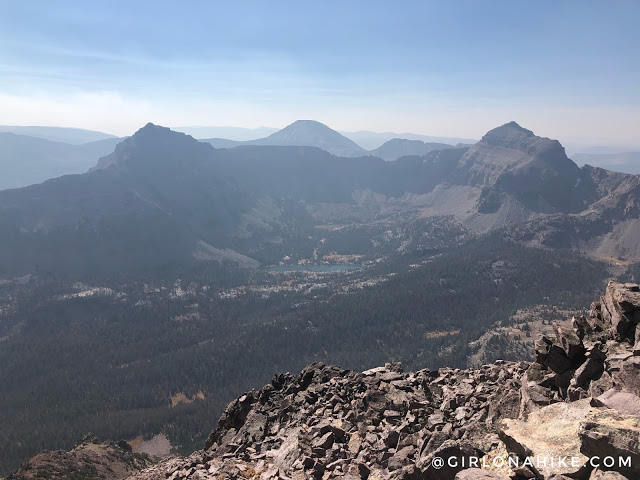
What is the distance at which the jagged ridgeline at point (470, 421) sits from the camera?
22.0 meters

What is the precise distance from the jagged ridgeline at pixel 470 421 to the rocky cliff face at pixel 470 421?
0.29ft

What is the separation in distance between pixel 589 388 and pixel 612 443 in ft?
36.1

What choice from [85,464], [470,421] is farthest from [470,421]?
[85,464]

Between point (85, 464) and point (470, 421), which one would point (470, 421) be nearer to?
point (470, 421)

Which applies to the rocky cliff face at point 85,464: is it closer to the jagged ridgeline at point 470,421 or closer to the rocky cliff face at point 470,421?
the jagged ridgeline at point 470,421

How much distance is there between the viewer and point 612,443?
65.0 ft

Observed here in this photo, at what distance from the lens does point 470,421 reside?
36281 millimetres

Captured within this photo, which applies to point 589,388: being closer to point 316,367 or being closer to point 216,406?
point 316,367

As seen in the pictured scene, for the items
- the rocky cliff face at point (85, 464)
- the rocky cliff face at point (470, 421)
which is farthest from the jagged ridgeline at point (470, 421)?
the rocky cliff face at point (85, 464)

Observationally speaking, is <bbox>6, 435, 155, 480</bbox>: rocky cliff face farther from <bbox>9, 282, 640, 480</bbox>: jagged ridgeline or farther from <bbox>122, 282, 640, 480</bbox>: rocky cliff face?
<bbox>122, 282, 640, 480</bbox>: rocky cliff face

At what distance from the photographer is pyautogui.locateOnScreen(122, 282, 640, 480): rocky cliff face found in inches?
866

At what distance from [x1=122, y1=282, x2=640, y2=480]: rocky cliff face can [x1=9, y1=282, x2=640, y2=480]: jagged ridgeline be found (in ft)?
0.29

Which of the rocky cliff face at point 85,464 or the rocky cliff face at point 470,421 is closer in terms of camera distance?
the rocky cliff face at point 470,421

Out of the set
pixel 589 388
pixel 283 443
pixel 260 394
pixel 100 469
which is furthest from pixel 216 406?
pixel 589 388
